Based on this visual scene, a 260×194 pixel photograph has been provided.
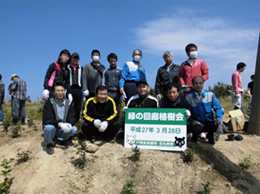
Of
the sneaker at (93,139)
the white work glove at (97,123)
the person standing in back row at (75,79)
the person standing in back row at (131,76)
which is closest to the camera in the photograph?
the white work glove at (97,123)

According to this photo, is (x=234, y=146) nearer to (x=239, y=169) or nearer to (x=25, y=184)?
(x=239, y=169)

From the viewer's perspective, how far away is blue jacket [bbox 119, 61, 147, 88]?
5355 mm

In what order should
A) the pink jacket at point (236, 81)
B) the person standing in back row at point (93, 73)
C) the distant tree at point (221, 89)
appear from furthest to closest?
1. the distant tree at point (221, 89)
2. the pink jacket at point (236, 81)
3. the person standing in back row at point (93, 73)

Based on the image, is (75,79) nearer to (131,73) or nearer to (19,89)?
(131,73)

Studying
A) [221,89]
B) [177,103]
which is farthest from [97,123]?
[221,89]

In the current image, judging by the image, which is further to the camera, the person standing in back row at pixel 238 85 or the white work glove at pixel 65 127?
the person standing in back row at pixel 238 85

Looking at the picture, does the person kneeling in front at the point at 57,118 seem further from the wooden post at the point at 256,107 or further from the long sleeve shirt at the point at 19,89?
the wooden post at the point at 256,107

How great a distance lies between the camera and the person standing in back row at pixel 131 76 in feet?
17.5

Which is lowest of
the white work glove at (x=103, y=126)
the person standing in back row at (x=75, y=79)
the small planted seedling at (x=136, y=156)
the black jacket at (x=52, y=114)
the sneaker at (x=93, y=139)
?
the small planted seedling at (x=136, y=156)

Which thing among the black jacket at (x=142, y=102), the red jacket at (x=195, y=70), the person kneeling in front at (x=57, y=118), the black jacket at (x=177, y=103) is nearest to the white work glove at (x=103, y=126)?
the person kneeling in front at (x=57, y=118)

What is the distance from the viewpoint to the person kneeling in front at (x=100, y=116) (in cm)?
473

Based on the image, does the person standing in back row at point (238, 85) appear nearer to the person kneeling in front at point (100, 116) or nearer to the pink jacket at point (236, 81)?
the pink jacket at point (236, 81)

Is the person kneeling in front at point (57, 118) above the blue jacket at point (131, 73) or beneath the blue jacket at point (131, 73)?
beneath

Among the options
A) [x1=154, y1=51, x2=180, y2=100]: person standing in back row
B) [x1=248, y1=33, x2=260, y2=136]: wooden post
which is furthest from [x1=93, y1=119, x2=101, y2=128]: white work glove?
[x1=248, y1=33, x2=260, y2=136]: wooden post
